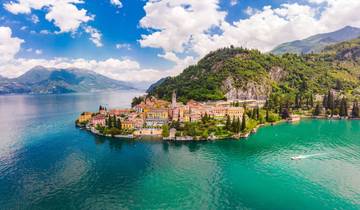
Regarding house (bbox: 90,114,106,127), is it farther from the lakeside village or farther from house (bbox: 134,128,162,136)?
house (bbox: 134,128,162,136)

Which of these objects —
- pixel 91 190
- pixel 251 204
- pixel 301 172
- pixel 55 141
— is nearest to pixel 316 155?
pixel 301 172

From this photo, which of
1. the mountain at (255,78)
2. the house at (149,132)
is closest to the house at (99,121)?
the house at (149,132)

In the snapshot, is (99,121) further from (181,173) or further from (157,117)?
(181,173)

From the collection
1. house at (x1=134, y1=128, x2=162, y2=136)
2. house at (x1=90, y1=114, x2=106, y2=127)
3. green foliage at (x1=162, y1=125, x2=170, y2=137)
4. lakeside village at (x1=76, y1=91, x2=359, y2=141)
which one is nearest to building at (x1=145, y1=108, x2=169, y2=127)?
lakeside village at (x1=76, y1=91, x2=359, y2=141)

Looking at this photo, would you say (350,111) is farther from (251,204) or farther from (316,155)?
(251,204)

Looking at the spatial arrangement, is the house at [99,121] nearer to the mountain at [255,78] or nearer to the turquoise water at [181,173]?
the turquoise water at [181,173]
